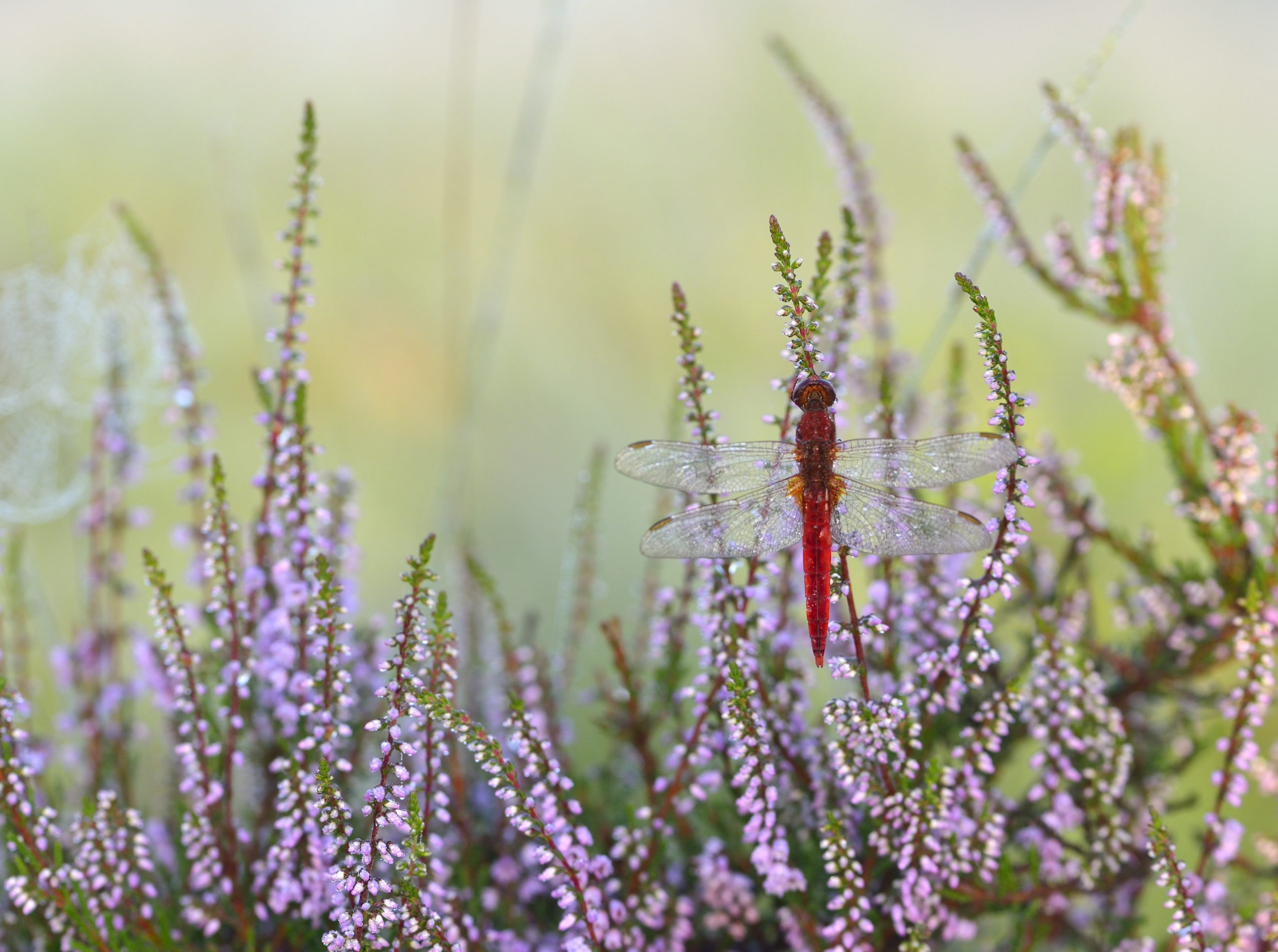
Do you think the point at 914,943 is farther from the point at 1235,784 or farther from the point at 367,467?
the point at 367,467

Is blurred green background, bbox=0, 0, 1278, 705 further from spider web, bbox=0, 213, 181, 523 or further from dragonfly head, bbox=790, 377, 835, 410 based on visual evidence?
dragonfly head, bbox=790, 377, 835, 410

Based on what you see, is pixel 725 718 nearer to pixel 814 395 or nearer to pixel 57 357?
pixel 814 395

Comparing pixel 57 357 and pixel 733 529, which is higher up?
pixel 57 357

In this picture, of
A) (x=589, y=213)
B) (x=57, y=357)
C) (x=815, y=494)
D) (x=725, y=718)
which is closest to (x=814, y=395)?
(x=815, y=494)

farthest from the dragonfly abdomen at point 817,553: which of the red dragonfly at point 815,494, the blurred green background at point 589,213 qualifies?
the blurred green background at point 589,213

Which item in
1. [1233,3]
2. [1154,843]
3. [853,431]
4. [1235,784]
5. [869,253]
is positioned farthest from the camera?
[1233,3]

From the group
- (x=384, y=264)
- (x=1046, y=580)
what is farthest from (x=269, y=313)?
(x=1046, y=580)
